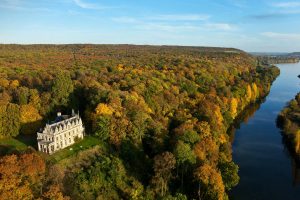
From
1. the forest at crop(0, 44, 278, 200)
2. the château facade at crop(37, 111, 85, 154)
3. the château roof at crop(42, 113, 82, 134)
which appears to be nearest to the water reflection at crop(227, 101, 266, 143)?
the forest at crop(0, 44, 278, 200)

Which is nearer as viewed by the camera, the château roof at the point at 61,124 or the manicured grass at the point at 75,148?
the manicured grass at the point at 75,148

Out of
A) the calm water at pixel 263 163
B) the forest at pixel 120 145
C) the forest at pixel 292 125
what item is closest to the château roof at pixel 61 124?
the forest at pixel 120 145

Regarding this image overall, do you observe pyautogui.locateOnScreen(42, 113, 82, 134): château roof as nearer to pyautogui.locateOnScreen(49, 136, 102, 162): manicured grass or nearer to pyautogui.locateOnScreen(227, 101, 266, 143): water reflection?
pyautogui.locateOnScreen(49, 136, 102, 162): manicured grass

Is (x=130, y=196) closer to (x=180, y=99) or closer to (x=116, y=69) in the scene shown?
(x=180, y=99)

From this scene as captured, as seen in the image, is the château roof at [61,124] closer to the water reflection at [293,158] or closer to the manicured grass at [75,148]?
the manicured grass at [75,148]

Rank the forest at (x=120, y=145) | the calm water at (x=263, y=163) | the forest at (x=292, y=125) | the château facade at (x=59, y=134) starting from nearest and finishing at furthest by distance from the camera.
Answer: the forest at (x=120, y=145), the château facade at (x=59, y=134), the calm water at (x=263, y=163), the forest at (x=292, y=125)

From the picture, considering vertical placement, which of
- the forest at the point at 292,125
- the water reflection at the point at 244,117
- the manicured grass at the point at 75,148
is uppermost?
the manicured grass at the point at 75,148

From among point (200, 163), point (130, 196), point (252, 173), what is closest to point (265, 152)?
point (252, 173)
